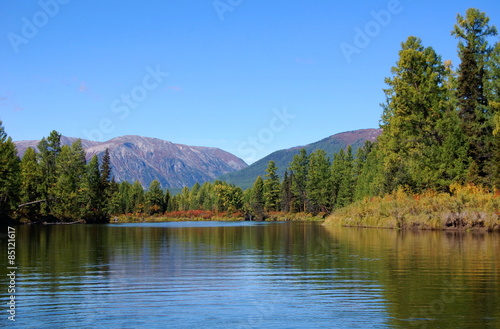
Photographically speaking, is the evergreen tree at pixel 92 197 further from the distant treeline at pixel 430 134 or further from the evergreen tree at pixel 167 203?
the evergreen tree at pixel 167 203

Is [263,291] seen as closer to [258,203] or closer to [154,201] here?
[258,203]

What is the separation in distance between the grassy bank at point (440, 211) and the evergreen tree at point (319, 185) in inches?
2295

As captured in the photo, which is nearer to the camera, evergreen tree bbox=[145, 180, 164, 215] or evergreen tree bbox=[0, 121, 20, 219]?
evergreen tree bbox=[0, 121, 20, 219]

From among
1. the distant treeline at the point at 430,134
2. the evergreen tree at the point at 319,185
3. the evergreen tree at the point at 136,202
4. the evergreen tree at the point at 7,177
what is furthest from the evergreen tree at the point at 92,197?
the evergreen tree at the point at 319,185

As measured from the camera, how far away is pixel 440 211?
144 ft

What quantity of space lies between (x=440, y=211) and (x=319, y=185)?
237ft

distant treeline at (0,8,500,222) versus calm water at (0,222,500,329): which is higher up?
distant treeline at (0,8,500,222)

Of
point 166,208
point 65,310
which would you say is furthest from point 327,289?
point 166,208

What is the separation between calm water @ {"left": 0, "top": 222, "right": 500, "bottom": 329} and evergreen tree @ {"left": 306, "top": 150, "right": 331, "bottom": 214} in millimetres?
90095

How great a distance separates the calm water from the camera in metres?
11.1

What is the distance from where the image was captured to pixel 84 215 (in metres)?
95.4

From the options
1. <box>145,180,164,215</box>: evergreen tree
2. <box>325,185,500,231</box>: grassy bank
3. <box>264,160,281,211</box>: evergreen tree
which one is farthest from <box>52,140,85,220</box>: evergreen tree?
<box>325,185,500,231</box>: grassy bank

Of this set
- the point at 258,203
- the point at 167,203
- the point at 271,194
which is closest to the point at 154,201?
the point at 167,203

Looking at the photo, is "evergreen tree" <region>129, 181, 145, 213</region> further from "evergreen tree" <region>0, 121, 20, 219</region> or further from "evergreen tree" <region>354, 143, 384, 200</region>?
"evergreen tree" <region>354, 143, 384, 200</region>
